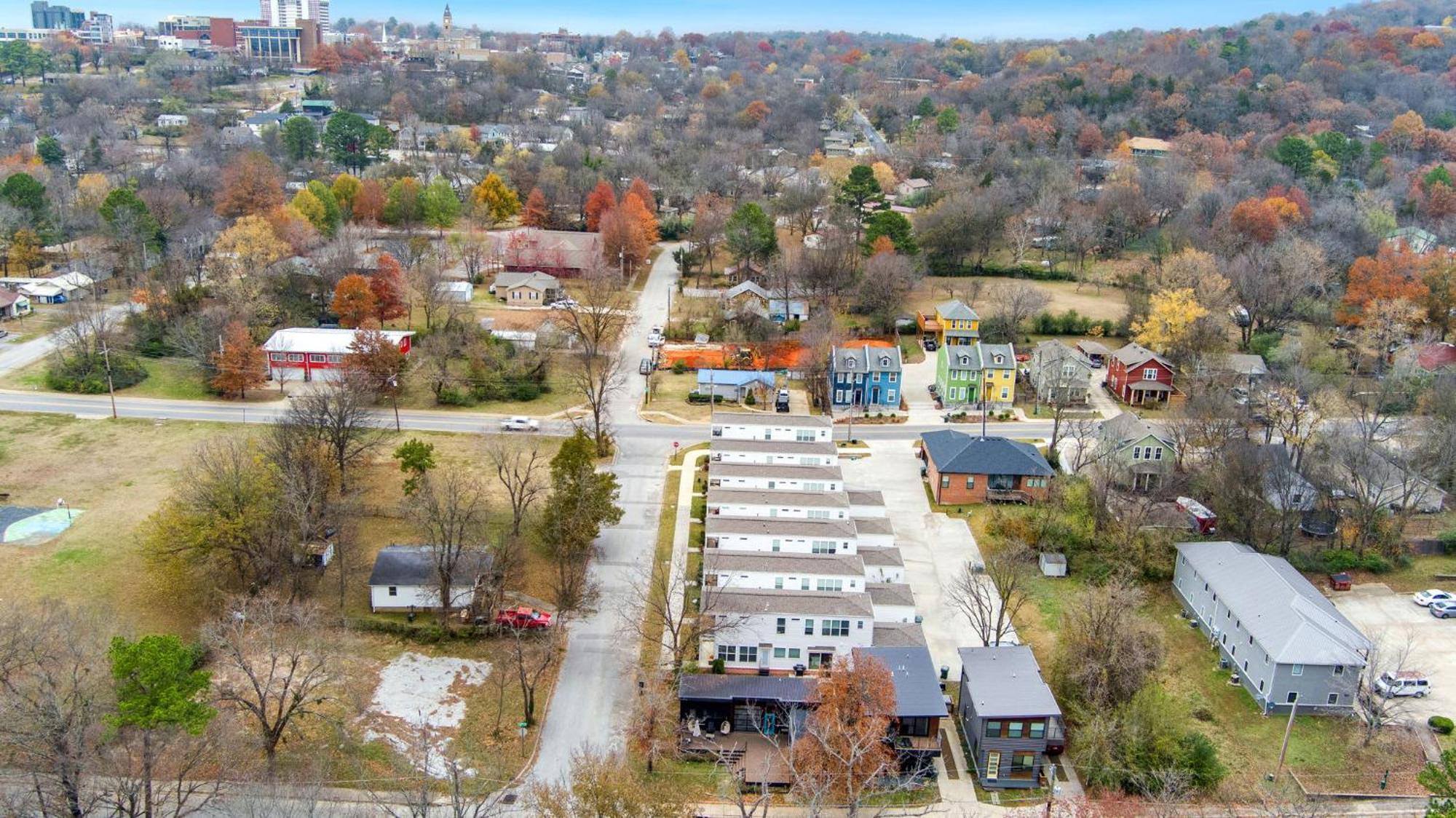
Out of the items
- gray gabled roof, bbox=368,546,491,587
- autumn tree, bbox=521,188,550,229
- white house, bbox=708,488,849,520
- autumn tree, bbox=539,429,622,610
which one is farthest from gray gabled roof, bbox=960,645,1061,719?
autumn tree, bbox=521,188,550,229

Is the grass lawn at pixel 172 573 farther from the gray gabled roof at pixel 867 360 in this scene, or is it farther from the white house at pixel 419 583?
the gray gabled roof at pixel 867 360

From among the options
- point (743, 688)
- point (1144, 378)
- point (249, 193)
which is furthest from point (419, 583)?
point (249, 193)

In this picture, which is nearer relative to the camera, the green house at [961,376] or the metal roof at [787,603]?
the metal roof at [787,603]

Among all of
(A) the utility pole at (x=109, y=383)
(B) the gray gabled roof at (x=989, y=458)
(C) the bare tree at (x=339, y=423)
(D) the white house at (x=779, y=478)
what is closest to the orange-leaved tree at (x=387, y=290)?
(A) the utility pole at (x=109, y=383)

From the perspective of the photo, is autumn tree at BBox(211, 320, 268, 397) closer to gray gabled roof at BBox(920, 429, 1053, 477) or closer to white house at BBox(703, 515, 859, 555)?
white house at BBox(703, 515, 859, 555)

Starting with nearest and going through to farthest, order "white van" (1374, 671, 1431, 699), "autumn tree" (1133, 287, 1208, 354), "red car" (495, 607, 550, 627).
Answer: "white van" (1374, 671, 1431, 699)
"red car" (495, 607, 550, 627)
"autumn tree" (1133, 287, 1208, 354)

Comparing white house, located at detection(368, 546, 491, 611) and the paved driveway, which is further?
the paved driveway

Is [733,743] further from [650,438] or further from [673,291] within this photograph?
[673,291]
